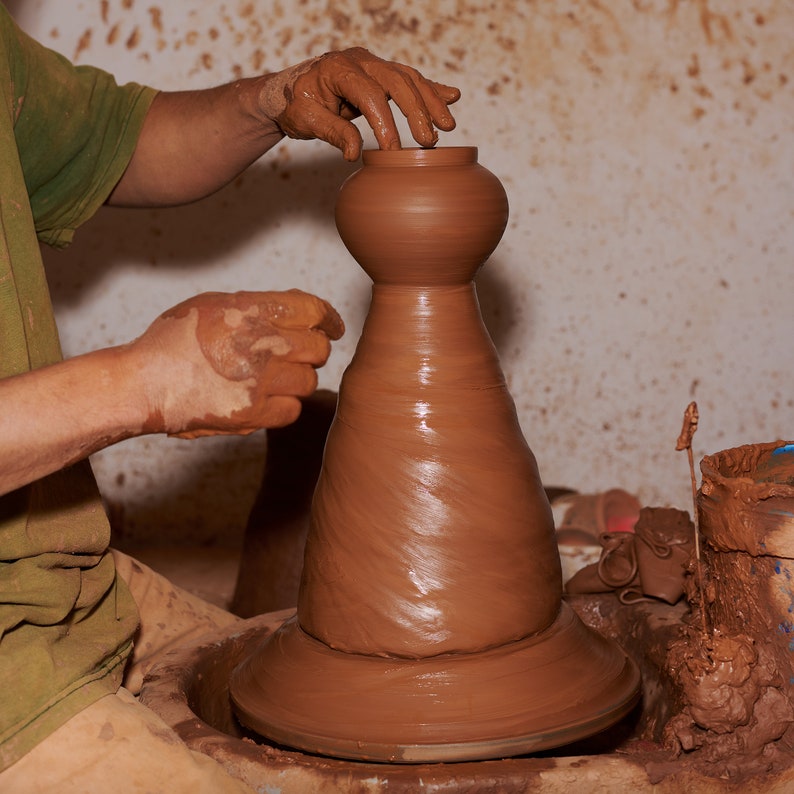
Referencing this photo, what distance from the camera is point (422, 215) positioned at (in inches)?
58.4

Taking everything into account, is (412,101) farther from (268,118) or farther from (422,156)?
(268,118)

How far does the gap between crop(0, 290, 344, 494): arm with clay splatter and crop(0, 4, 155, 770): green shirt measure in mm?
233

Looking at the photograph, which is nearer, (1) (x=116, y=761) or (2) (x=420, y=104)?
(1) (x=116, y=761)

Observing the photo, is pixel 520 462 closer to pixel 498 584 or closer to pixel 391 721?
pixel 498 584

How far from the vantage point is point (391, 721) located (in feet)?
4.67

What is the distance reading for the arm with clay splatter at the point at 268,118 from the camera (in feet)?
5.52

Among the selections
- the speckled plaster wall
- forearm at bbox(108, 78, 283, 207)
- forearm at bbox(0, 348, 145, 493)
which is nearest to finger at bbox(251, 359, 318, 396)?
forearm at bbox(0, 348, 145, 493)

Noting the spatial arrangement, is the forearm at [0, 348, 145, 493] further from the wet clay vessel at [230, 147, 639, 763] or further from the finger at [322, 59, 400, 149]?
the finger at [322, 59, 400, 149]

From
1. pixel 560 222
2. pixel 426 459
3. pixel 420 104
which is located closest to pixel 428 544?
pixel 426 459

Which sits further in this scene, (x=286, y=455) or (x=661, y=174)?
(x=661, y=174)

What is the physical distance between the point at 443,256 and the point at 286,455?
47.7 inches

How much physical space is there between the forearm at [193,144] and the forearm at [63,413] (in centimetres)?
89

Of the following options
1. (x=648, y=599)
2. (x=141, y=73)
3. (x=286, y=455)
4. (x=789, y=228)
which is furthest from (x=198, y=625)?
(x=789, y=228)

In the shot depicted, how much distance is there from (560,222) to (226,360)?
95.9 inches
